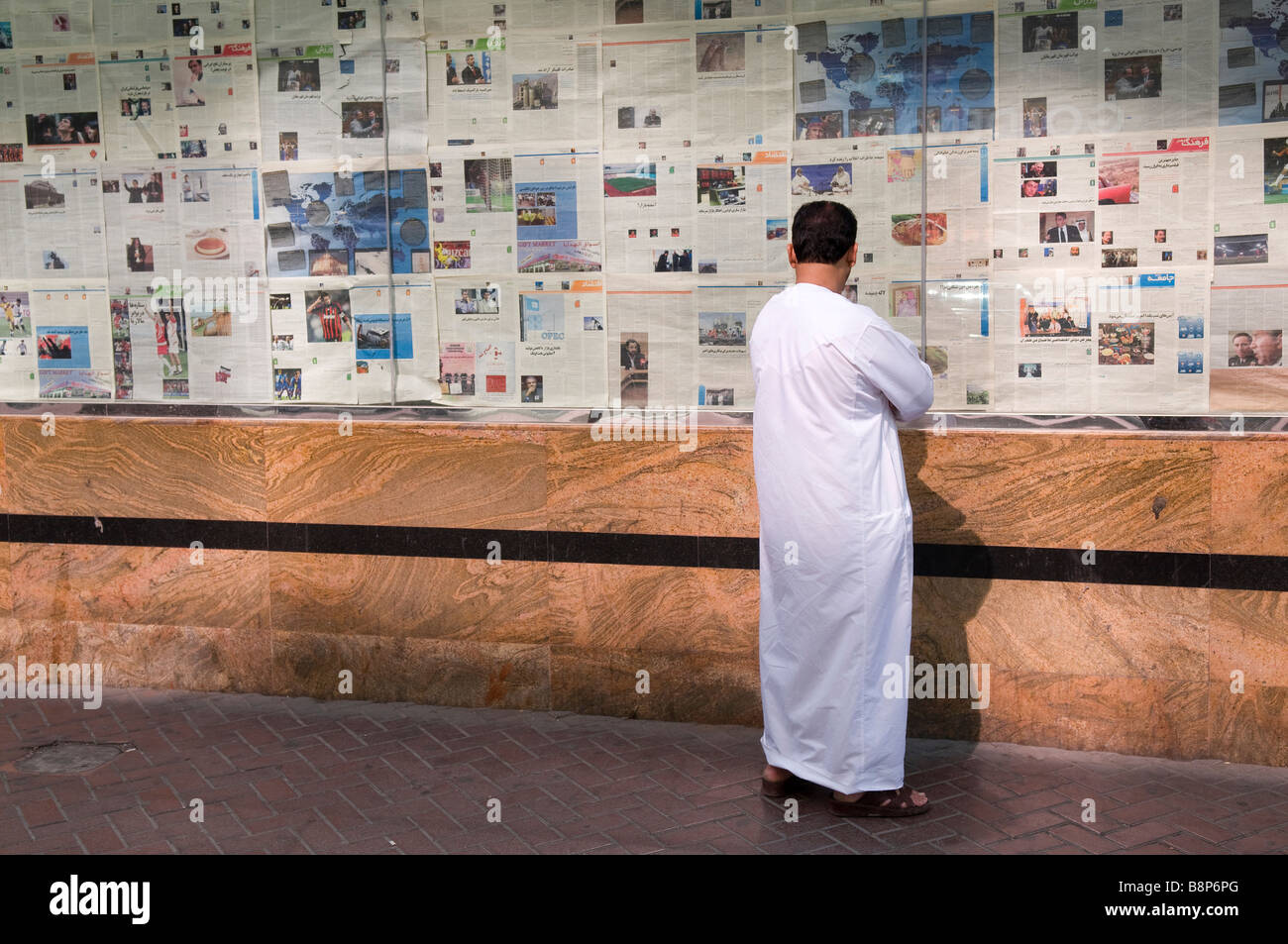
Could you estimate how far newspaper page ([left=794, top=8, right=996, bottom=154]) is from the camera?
5582 mm

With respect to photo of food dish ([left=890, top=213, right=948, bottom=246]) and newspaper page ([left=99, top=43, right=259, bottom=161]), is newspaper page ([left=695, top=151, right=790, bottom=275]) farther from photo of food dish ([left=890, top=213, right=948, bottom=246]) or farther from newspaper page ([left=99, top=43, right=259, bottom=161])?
newspaper page ([left=99, top=43, right=259, bottom=161])

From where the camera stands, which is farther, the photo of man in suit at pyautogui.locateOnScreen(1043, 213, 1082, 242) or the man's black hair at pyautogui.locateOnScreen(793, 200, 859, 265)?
the photo of man in suit at pyautogui.locateOnScreen(1043, 213, 1082, 242)

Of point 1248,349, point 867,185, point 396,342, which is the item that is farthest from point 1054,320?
point 396,342

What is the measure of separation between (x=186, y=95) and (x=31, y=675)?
300cm

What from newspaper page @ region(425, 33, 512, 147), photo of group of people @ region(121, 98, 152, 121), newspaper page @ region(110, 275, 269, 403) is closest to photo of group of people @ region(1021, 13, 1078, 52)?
newspaper page @ region(425, 33, 512, 147)

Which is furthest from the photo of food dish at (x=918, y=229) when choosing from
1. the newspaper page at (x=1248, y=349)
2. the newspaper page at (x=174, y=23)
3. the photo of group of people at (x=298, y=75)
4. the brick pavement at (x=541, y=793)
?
the newspaper page at (x=174, y=23)

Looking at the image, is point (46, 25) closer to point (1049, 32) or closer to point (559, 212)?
point (559, 212)

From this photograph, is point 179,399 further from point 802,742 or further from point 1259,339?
point 1259,339

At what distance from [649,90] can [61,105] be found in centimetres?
305

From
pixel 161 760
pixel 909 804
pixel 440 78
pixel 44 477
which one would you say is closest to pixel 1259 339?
pixel 909 804

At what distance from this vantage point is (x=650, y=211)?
5.99m

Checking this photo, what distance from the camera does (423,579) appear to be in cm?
628

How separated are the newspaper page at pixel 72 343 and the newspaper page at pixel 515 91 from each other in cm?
204

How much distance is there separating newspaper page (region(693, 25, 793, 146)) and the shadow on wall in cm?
149
